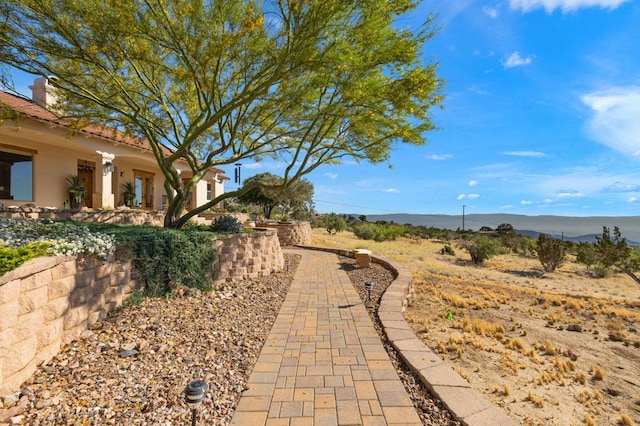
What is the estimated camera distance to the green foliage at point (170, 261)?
499 cm

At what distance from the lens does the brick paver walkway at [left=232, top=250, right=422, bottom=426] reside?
2576 millimetres

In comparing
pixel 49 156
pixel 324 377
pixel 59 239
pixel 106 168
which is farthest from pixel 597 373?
pixel 49 156

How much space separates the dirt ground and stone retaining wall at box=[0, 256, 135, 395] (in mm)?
4299

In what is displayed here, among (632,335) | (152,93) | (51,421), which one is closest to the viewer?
(51,421)

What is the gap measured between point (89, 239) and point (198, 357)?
231 centimetres

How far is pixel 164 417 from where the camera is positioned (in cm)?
244

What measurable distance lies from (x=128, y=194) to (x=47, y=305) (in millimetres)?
12967

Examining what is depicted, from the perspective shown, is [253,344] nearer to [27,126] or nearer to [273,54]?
[273,54]

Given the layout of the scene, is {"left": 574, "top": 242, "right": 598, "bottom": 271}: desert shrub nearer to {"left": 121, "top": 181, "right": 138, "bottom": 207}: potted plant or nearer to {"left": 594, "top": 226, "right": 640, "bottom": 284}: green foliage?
{"left": 594, "top": 226, "right": 640, "bottom": 284}: green foliage

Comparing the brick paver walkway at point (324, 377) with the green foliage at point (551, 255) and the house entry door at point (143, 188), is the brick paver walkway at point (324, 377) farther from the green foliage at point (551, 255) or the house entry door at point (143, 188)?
the house entry door at point (143, 188)

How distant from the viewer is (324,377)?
3.17 meters

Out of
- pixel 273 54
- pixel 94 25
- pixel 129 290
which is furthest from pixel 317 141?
pixel 129 290

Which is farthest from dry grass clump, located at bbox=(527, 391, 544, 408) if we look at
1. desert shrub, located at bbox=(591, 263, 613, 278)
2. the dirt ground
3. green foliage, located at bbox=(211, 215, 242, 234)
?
desert shrub, located at bbox=(591, 263, 613, 278)

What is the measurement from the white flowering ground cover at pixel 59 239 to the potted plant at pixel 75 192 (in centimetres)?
744
